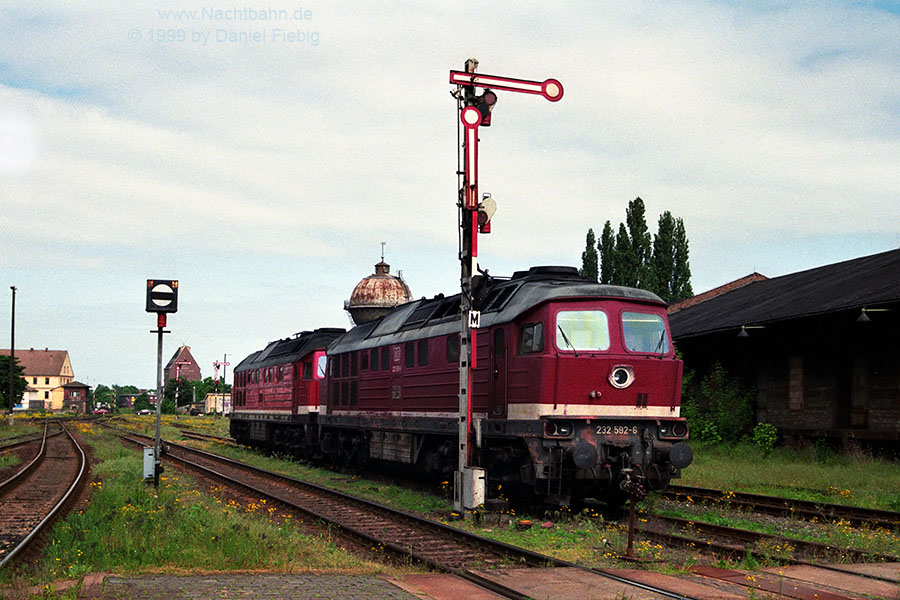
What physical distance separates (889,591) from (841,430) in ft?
49.9

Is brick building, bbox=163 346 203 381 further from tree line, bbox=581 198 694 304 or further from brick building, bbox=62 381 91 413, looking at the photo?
tree line, bbox=581 198 694 304

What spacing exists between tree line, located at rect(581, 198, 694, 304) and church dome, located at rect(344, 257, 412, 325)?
43.9 ft

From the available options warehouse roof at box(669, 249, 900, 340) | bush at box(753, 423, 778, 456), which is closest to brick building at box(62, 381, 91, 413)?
warehouse roof at box(669, 249, 900, 340)

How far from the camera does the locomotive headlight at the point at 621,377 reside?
1404cm

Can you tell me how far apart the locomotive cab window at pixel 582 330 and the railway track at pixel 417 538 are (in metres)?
3.48

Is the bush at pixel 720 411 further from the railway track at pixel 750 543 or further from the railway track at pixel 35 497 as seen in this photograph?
the railway track at pixel 35 497

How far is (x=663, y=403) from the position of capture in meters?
14.4

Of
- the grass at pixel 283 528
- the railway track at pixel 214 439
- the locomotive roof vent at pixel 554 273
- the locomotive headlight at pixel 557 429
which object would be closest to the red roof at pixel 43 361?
the railway track at pixel 214 439

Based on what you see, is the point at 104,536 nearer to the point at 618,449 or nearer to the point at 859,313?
the point at 618,449

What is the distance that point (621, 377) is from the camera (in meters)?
14.1

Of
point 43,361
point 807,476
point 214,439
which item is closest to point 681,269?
point 214,439

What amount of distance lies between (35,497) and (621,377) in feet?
39.3

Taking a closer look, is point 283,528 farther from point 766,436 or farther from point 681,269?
point 681,269

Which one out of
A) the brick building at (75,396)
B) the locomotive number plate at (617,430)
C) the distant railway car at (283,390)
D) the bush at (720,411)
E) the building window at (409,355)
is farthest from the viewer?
the brick building at (75,396)
